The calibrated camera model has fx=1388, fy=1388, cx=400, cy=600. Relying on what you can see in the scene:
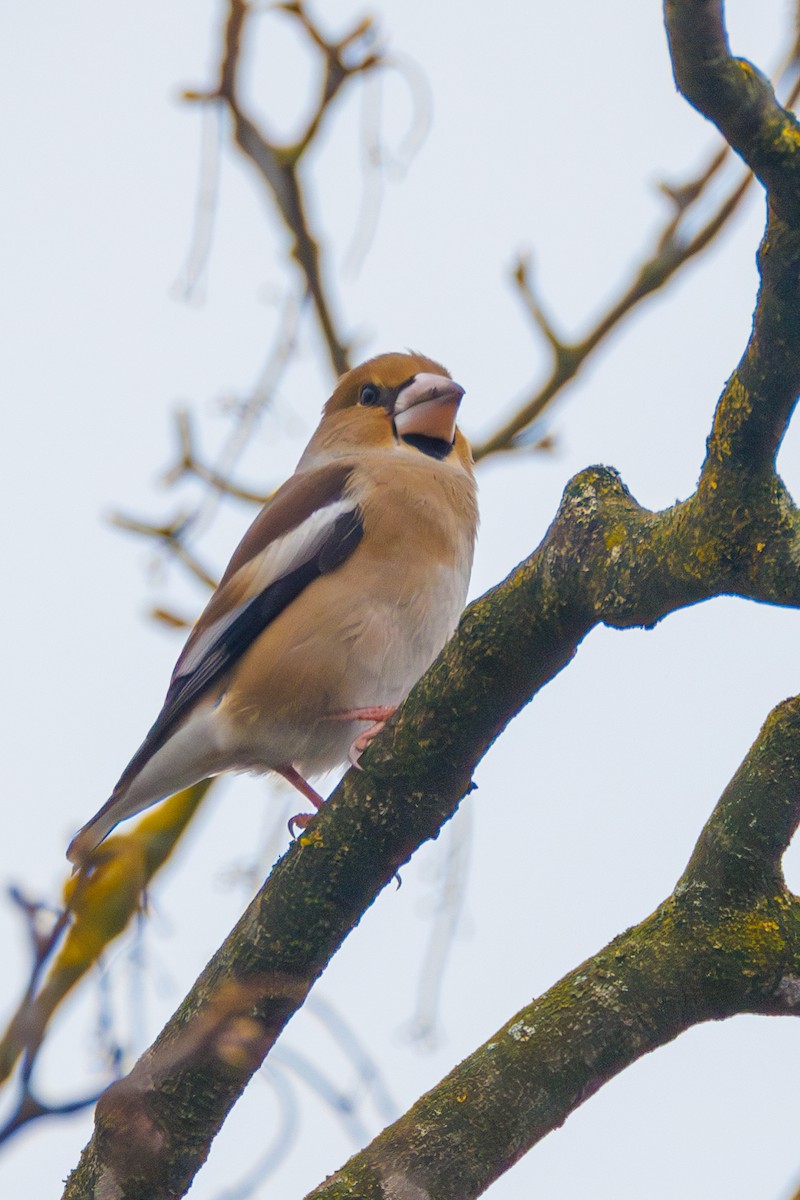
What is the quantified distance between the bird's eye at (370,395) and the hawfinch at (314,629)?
710mm

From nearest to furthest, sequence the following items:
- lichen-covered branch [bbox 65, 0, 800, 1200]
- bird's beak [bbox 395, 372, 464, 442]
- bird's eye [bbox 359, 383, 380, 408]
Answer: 1. lichen-covered branch [bbox 65, 0, 800, 1200]
2. bird's beak [bbox 395, 372, 464, 442]
3. bird's eye [bbox 359, 383, 380, 408]

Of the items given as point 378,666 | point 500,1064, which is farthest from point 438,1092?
point 378,666

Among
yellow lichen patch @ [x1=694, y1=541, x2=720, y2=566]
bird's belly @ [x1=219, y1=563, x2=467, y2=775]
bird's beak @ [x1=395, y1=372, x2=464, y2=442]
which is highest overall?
bird's beak @ [x1=395, y1=372, x2=464, y2=442]

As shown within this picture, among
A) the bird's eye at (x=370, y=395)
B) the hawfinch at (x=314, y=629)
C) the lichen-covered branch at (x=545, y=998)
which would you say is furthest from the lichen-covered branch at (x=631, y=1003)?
the bird's eye at (x=370, y=395)

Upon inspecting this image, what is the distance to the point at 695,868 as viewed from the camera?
2.88m

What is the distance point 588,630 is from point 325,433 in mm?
3373

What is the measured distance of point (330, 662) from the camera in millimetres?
4359

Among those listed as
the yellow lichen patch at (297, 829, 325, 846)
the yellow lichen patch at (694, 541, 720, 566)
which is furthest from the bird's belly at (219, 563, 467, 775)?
the yellow lichen patch at (694, 541, 720, 566)

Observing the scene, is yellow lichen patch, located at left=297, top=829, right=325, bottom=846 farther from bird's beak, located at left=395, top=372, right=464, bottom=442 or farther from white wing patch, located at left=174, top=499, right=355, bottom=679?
bird's beak, located at left=395, top=372, right=464, bottom=442

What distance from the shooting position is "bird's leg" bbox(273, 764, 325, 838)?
4.73m

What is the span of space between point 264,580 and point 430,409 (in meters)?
1.11

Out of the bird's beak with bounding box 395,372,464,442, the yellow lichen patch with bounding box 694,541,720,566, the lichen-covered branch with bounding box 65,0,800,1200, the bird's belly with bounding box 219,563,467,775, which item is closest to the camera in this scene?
the yellow lichen patch with bounding box 694,541,720,566

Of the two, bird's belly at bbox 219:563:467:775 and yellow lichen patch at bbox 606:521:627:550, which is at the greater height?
bird's belly at bbox 219:563:467:775

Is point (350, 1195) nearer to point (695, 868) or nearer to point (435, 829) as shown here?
point (435, 829)
